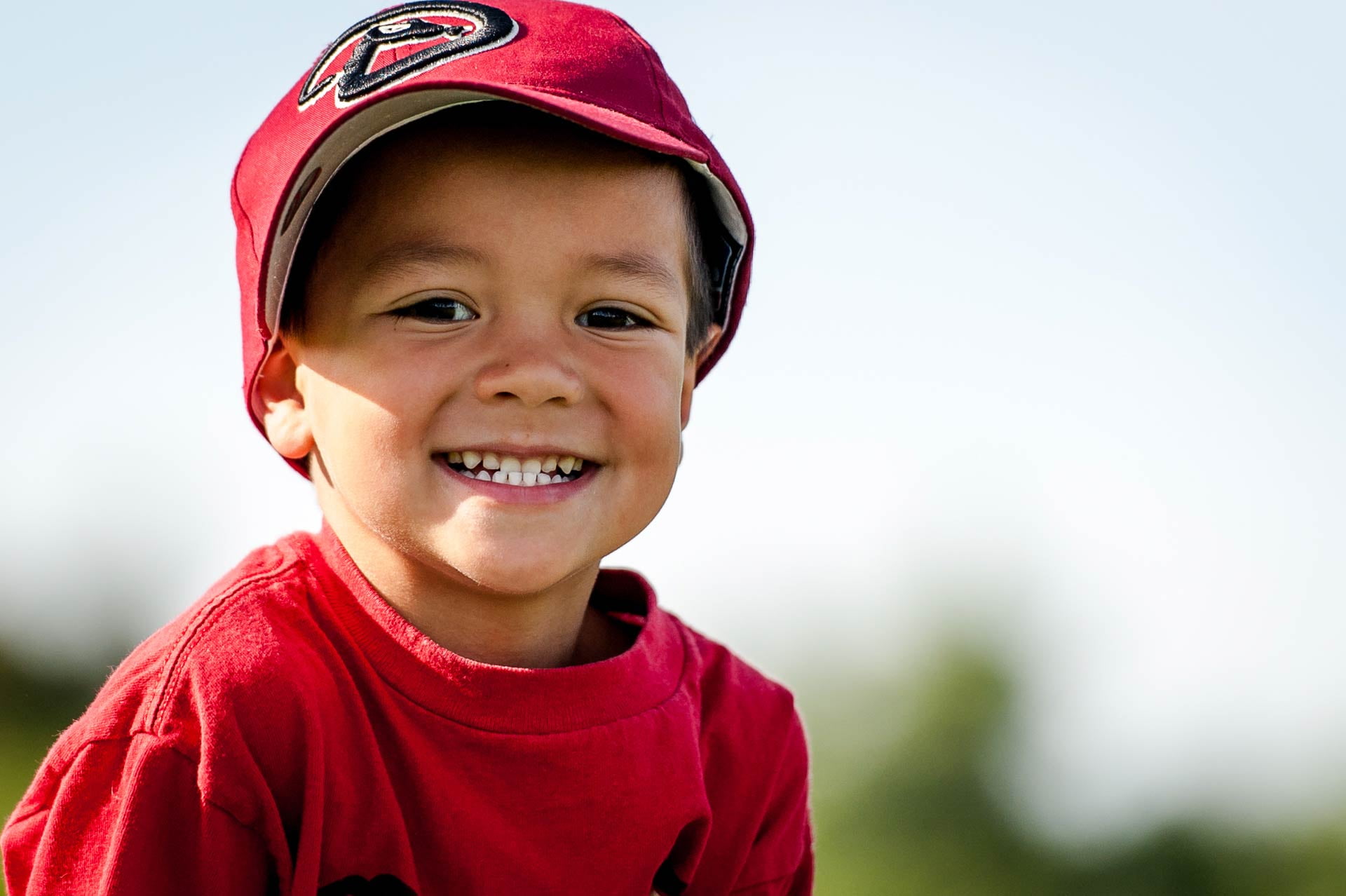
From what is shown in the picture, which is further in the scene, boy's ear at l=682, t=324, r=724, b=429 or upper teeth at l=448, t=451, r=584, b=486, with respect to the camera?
boy's ear at l=682, t=324, r=724, b=429

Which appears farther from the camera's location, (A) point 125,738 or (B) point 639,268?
(B) point 639,268

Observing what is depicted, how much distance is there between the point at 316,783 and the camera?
1739mm

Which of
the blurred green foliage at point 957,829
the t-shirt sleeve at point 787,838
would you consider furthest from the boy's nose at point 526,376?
the blurred green foliage at point 957,829

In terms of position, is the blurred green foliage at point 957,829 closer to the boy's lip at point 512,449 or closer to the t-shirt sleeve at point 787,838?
the t-shirt sleeve at point 787,838

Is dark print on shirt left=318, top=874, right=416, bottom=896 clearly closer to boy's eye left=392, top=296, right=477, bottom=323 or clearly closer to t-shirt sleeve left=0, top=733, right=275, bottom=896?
t-shirt sleeve left=0, top=733, right=275, bottom=896

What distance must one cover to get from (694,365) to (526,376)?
0.53 meters

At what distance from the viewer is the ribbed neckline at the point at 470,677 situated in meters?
1.89

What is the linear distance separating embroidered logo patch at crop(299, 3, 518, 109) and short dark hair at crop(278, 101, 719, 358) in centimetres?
7

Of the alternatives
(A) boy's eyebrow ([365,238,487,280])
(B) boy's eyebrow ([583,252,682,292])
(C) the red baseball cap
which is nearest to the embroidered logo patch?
(C) the red baseball cap

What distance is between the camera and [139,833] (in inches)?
64.3

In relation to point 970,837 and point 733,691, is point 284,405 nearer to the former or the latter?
point 733,691

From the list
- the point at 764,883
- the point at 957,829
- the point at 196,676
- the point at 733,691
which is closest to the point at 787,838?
the point at 764,883

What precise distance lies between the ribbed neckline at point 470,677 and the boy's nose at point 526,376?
0.35m

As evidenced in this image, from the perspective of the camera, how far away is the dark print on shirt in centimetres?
178
